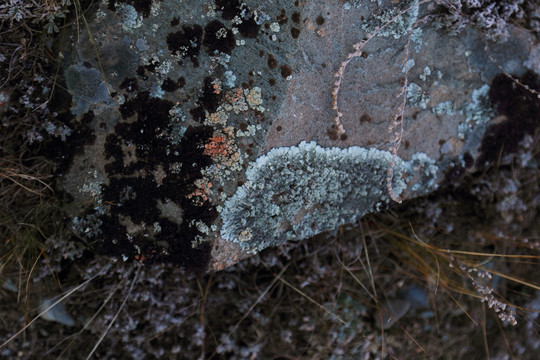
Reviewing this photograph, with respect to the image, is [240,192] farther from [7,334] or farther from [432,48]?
[7,334]

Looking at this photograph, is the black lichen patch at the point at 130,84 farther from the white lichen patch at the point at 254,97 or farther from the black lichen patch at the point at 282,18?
the black lichen patch at the point at 282,18

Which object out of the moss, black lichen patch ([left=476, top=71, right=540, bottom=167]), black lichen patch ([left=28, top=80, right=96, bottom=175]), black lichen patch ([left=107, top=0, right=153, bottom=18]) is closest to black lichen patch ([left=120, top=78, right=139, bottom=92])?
the moss

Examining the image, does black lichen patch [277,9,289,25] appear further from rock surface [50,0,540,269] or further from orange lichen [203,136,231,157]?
orange lichen [203,136,231,157]

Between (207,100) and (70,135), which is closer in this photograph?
(207,100)

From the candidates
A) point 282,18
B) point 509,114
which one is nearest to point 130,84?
point 282,18

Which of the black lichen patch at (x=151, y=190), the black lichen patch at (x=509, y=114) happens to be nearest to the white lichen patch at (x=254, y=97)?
the black lichen patch at (x=151, y=190)

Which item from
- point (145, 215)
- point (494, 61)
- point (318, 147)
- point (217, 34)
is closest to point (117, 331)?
point (145, 215)

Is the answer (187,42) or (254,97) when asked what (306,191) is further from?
(187,42)
